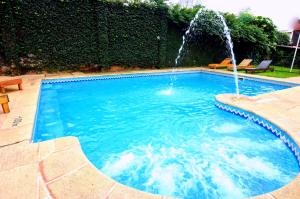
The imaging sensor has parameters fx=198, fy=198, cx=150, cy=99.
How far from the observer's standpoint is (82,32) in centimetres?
1033

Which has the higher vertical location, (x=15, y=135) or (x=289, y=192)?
(x=15, y=135)

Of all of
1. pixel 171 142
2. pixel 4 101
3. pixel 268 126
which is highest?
pixel 4 101

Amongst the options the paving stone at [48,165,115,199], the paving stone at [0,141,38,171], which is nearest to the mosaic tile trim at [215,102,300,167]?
the paving stone at [48,165,115,199]

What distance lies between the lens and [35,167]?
2578mm

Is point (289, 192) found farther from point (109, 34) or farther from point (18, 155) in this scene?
point (109, 34)

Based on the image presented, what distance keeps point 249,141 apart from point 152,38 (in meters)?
9.59

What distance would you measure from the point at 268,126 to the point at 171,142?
88.3 inches

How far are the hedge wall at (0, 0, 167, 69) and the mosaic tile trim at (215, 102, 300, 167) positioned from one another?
7.28 m

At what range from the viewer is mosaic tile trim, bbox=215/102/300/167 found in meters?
3.52

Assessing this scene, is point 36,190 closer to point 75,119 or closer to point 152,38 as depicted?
point 75,119

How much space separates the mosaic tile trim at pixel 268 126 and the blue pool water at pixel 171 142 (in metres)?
0.10

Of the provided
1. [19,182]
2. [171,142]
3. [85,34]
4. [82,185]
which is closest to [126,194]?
[82,185]

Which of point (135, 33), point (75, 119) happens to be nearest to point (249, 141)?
point (75, 119)

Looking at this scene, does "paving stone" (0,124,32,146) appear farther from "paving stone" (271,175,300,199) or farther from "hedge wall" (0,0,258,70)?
"hedge wall" (0,0,258,70)
